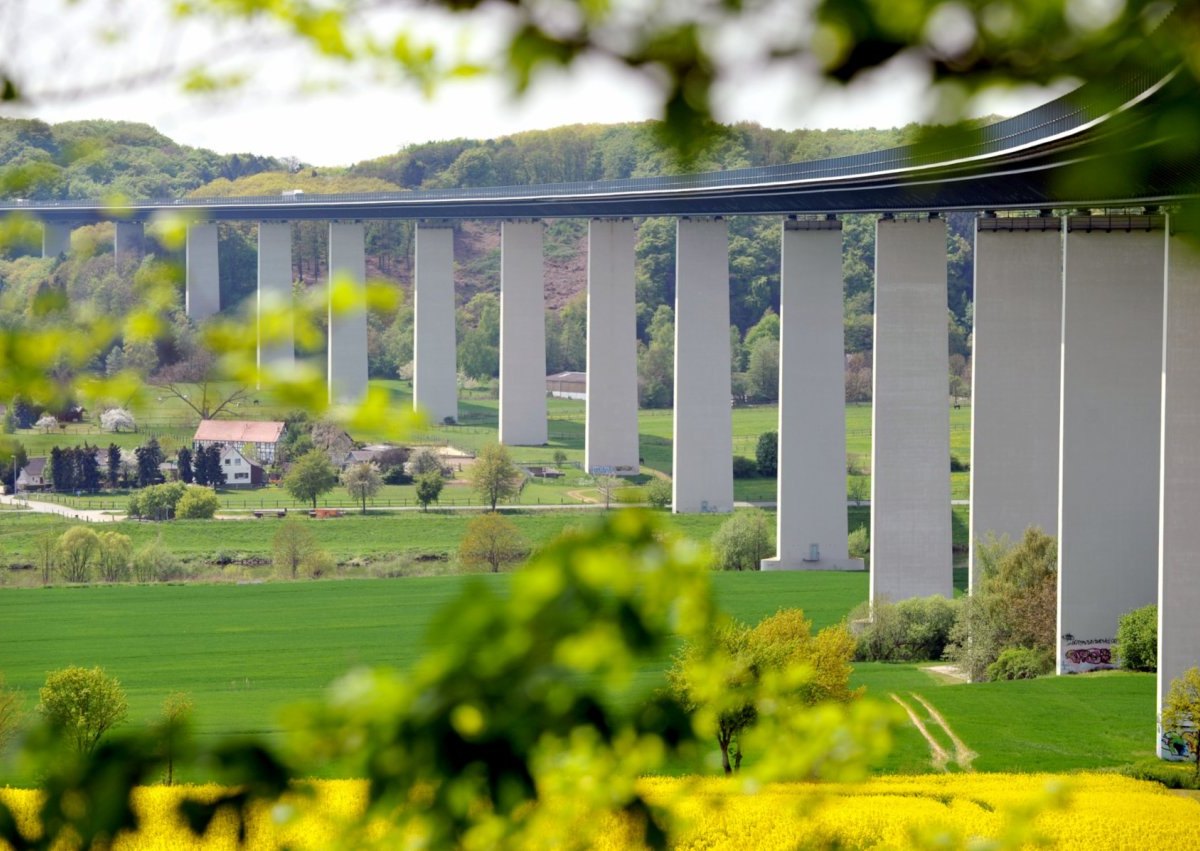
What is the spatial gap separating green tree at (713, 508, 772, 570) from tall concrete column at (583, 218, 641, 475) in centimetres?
1688

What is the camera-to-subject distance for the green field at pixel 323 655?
111ft

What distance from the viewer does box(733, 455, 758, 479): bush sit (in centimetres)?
7369

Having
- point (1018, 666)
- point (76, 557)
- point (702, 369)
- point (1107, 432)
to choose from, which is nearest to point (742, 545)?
point (702, 369)

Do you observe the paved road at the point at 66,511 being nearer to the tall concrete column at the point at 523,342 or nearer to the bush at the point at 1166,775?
the tall concrete column at the point at 523,342

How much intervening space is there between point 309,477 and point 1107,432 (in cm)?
3578

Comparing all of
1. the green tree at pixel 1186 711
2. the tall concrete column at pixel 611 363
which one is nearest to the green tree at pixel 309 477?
the tall concrete column at pixel 611 363

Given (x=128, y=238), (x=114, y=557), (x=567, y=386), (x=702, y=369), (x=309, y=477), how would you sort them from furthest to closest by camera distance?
(x=128, y=238), (x=567, y=386), (x=309, y=477), (x=702, y=369), (x=114, y=557)

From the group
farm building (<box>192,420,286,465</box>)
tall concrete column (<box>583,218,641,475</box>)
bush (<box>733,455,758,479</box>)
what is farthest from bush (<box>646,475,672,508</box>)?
farm building (<box>192,420,286,465</box>)

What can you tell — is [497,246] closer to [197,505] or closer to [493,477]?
[493,477]

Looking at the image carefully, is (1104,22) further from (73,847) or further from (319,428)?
(319,428)

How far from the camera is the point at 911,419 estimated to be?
4825 cm

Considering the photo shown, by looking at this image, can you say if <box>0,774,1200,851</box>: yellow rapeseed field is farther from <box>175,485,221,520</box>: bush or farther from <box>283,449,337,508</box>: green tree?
<box>283,449,337,508</box>: green tree

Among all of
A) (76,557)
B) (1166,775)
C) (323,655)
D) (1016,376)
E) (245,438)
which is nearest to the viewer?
(1166,775)

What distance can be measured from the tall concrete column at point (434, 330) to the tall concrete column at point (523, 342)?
5.81 m
